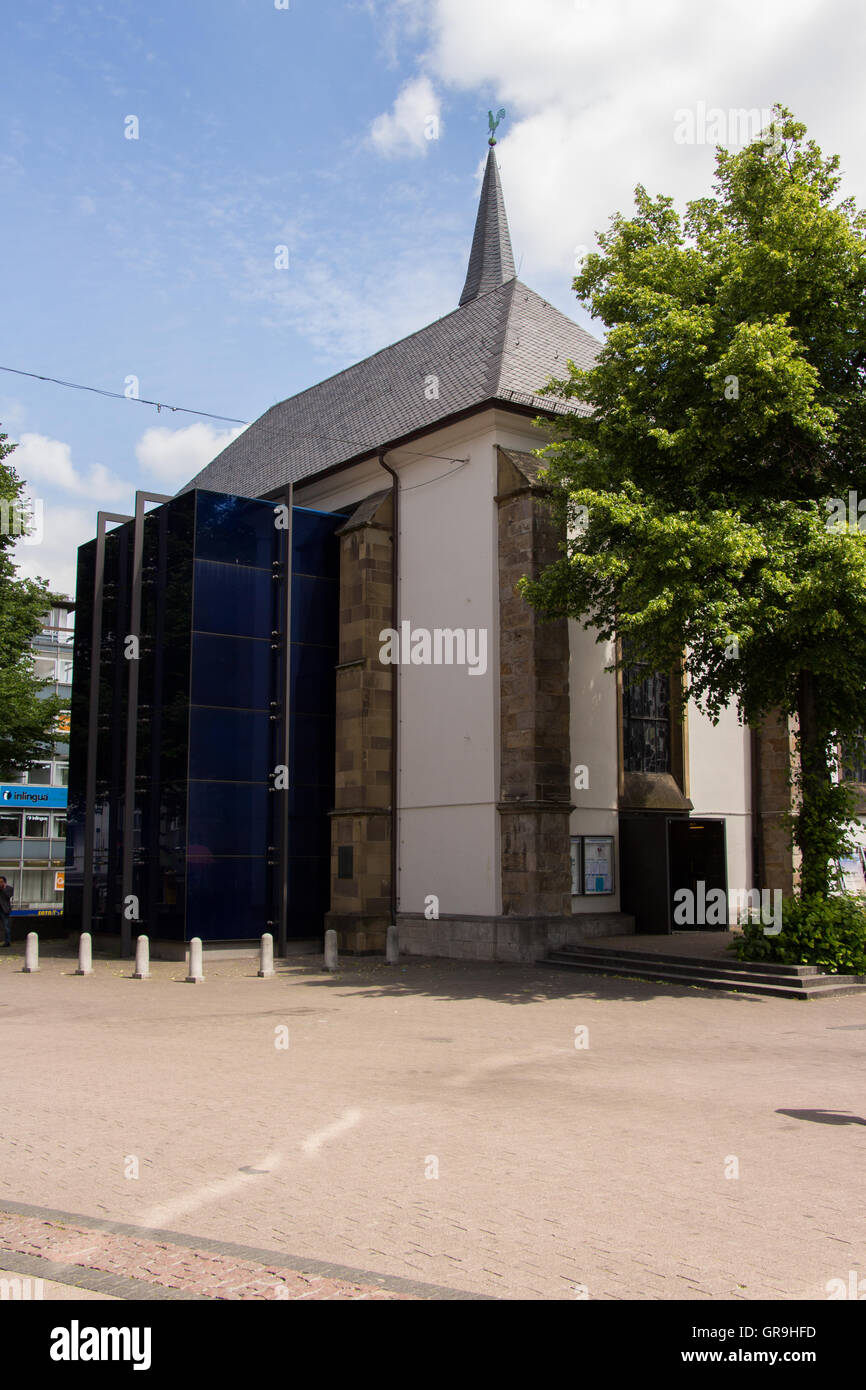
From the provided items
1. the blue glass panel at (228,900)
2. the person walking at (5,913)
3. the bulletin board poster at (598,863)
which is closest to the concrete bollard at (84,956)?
the blue glass panel at (228,900)

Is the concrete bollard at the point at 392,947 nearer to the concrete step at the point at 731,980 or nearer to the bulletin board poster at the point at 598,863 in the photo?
the concrete step at the point at 731,980

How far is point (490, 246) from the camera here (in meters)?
36.5

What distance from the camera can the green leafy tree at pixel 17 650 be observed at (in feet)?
87.2

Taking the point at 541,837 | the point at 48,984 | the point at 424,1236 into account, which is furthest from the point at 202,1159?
the point at 541,837

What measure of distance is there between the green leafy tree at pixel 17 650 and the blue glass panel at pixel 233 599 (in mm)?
6330

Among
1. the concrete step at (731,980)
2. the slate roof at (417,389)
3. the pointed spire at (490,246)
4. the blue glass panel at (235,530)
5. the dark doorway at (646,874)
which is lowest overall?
the concrete step at (731,980)

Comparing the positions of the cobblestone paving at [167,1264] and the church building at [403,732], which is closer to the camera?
the cobblestone paving at [167,1264]

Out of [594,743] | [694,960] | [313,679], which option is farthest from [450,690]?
[694,960]

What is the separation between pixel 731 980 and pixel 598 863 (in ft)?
18.2

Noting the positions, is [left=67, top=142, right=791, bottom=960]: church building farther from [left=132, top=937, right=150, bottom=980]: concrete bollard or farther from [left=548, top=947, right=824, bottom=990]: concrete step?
[left=132, top=937, right=150, bottom=980]: concrete bollard

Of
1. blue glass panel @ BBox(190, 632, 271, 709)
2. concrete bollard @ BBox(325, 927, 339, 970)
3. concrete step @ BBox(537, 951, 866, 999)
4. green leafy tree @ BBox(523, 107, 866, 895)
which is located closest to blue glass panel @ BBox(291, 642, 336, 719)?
blue glass panel @ BBox(190, 632, 271, 709)
